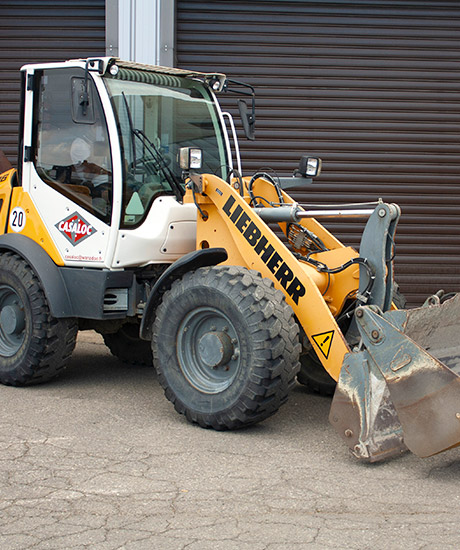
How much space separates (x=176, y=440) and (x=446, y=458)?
161cm

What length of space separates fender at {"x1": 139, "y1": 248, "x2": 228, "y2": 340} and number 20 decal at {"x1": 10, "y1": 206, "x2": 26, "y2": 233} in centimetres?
140

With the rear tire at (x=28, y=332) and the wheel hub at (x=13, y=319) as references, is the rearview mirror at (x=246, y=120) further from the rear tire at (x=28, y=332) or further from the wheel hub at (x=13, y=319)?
the wheel hub at (x=13, y=319)

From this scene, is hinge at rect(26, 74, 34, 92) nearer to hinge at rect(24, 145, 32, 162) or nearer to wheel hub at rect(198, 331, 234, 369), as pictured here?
hinge at rect(24, 145, 32, 162)

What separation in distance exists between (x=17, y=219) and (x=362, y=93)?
4.60 m

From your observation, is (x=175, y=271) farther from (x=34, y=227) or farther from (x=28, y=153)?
(x=28, y=153)

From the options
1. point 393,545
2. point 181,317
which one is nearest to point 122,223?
point 181,317

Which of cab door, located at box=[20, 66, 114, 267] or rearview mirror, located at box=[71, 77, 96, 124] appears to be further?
cab door, located at box=[20, 66, 114, 267]

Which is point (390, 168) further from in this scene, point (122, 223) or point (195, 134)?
point (122, 223)

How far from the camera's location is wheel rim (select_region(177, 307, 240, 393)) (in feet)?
17.8

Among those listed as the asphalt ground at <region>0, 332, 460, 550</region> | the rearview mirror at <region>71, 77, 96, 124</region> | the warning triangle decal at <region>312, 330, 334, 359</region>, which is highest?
the rearview mirror at <region>71, 77, 96, 124</region>

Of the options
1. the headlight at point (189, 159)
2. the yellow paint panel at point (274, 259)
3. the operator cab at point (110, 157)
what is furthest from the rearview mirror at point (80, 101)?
the yellow paint panel at point (274, 259)

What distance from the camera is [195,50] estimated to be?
9648mm

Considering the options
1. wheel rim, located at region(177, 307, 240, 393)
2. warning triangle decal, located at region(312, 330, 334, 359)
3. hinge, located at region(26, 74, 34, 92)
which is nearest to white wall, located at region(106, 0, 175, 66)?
hinge, located at region(26, 74, 34, 92)

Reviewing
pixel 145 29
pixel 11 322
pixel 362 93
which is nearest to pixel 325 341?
pixel 11 322
